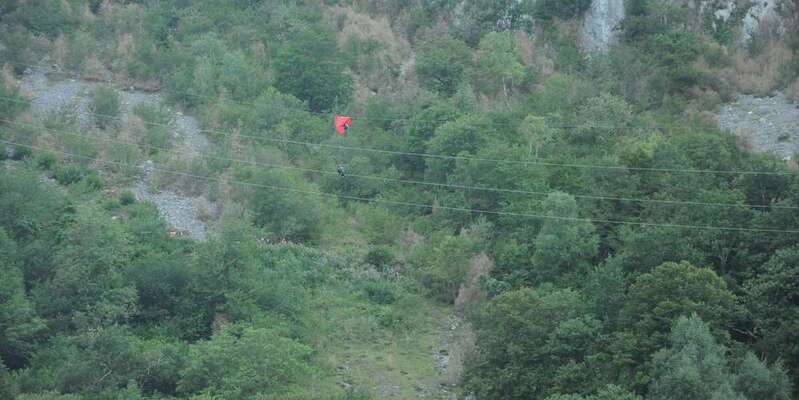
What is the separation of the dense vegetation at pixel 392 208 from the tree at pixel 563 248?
0.08 metres

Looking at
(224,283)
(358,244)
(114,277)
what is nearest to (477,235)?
(358,244)

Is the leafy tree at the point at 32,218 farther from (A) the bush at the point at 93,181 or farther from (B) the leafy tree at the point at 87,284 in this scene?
(A) the bush at the point at 93,181

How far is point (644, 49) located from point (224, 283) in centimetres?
2287

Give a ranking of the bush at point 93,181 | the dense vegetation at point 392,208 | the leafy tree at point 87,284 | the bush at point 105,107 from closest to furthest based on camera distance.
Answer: the dense vegetation at point 392,208 < the leafy tree at point 87,284 < the bush at point 93,181 < the bush at point 105,107

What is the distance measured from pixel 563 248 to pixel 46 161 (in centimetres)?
1955

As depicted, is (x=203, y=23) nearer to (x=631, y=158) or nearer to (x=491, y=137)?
(x=491, y=137)

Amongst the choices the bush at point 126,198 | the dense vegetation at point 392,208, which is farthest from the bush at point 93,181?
the bush at point 126,198

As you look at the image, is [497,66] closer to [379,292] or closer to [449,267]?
[449,267]

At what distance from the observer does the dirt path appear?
1724 inches

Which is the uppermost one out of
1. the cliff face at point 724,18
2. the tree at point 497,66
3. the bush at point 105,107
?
the cliff face at point 724,18

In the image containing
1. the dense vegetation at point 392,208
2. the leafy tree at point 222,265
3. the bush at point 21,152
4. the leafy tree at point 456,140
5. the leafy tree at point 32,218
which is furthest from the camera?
the leafy tree at point 456,140

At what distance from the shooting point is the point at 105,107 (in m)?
49.3

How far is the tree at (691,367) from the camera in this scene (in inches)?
1164

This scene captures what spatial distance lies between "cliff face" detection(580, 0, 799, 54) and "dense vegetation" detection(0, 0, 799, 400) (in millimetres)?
1016
